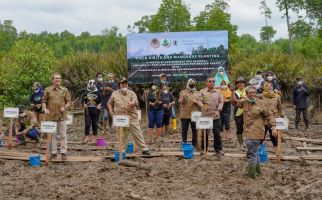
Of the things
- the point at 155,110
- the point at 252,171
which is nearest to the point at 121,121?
the point at 252,171

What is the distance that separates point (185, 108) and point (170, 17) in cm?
2528

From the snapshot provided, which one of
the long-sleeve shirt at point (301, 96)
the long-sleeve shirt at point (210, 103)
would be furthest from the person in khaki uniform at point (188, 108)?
the long-sleeve shirt at point (301, 96)

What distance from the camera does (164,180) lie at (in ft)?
Result: 27.4

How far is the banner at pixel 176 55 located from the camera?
56.6ft

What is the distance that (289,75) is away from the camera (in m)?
20.8

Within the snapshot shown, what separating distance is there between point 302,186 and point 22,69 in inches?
426

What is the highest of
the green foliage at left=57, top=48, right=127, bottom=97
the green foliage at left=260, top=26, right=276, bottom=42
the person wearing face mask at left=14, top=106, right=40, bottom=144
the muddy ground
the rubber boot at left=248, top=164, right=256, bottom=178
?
Answer: the green foliage at left=260, top=26, right=276, bottom=42

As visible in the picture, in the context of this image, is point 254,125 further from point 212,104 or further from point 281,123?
point 212,104

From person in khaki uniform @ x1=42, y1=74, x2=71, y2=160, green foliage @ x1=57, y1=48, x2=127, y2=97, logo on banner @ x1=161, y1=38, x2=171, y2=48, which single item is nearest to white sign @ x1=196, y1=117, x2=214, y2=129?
person in khaki uniform @ x1=42, y1=74, x2=71, y2=160

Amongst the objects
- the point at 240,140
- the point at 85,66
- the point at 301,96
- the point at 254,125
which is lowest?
the point at 240,140

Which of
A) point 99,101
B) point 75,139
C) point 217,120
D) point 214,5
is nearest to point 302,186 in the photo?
point 217,120

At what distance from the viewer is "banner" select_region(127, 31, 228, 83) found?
56.6 ft

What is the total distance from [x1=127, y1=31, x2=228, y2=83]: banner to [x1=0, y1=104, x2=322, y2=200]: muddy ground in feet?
25.3

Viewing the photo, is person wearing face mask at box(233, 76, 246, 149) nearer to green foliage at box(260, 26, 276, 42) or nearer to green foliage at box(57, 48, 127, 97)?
green foliage at box(57, 48, 127, 97)
